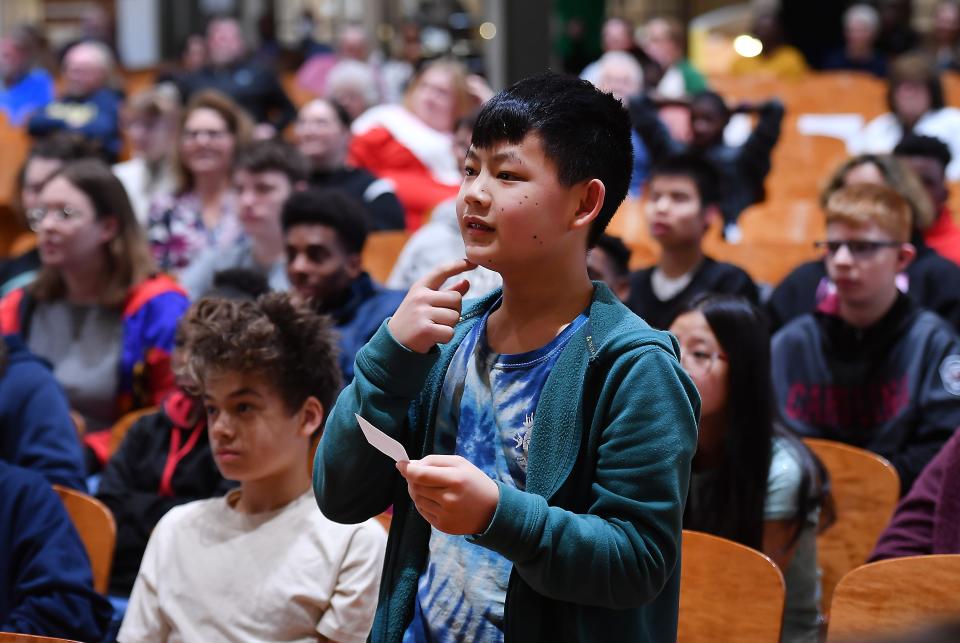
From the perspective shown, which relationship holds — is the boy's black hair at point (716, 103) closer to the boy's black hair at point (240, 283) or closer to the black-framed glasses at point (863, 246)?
the black-framed glasses at point (863, 246)

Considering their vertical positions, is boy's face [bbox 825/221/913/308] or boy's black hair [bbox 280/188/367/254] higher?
boy's black hair [bbox 280/188/367/254]

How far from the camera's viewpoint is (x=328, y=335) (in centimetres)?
A: 203

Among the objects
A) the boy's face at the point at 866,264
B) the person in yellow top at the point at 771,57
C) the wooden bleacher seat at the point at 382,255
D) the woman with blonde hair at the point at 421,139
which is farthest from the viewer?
the person in yellow top at the point at 771,57

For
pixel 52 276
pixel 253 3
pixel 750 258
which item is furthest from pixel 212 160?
pixel 253 3

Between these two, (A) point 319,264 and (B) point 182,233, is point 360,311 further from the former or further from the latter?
(B) point 182,233

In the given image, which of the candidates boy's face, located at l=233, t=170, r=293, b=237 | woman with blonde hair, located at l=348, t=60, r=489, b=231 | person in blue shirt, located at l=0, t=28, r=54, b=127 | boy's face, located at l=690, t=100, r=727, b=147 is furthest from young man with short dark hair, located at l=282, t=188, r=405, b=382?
person in blue shirt, located at l=0, t=28, r=54, b=127

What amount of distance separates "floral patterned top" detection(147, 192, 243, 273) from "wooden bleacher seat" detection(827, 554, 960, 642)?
122 inches

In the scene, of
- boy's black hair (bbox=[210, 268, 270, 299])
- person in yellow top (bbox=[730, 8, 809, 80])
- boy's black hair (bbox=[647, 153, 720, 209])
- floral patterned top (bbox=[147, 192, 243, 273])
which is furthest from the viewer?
person in yellow top (bbox=[730, 8, 809, 80])

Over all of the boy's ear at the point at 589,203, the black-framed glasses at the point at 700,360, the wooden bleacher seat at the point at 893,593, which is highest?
the boy's ear at the point at 589,203

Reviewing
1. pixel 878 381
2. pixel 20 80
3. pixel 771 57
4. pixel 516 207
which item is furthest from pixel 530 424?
pixel 771 57

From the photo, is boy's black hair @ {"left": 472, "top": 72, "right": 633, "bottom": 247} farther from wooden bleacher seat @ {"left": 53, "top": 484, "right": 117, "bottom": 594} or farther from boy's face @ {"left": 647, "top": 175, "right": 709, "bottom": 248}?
boy's face @ {"left": 647, "top": 175, "right": 709, "bottom": 248}

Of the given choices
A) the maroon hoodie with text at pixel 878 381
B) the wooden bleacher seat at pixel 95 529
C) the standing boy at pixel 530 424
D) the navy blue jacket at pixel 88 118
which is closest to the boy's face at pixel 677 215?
the maroon hoodie with text at pixel 878 381

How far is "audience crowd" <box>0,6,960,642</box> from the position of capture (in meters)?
1.90

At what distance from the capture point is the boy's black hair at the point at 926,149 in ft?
13.9
